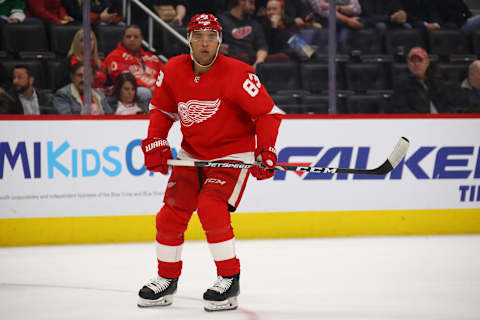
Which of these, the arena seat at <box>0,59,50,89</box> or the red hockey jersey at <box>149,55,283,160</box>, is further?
the arena seat at <box>0,59,50,89</box>

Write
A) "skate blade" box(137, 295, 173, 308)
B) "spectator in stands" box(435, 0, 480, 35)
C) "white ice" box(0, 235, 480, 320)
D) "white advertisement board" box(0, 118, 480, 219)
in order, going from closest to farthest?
"white ice" box(0, 235, 480, 320), "skate blade" box(137, 295, 173, 308), "white advertisement board" box(0, 118, 480, 219), "spectator in stands" box(435, 0, 480, 35)

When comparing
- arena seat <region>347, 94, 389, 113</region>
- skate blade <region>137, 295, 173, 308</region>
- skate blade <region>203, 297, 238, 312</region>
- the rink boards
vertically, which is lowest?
the rink boards

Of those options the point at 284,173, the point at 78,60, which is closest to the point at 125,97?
the point at 78,60

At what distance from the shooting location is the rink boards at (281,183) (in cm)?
534

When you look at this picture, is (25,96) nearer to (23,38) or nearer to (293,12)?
(23,38)

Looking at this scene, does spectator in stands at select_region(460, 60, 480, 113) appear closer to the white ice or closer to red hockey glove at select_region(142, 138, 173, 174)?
the white ice

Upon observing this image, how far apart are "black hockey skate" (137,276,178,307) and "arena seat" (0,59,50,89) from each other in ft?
8.06

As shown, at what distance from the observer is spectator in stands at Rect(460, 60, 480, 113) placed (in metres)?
6.05

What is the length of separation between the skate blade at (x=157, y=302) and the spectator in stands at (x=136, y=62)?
2409mm

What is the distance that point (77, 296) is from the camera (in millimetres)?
3629

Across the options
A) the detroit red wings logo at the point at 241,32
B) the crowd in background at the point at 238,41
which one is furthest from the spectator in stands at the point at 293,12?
the detroit red wings logo at the point at 241,32

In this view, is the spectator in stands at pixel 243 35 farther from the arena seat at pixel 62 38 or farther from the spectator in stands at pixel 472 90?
the spectator in stands at pixel 472 90

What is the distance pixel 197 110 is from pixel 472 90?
3.36 metres

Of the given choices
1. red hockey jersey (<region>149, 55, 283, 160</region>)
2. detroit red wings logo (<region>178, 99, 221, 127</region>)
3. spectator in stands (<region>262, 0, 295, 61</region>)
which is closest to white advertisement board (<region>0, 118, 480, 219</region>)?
spectator in stands (<region>262, 0, 295, 61</region>)
